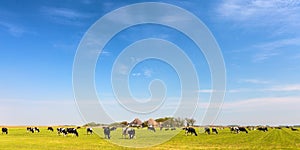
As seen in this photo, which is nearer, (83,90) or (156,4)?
(83,90)

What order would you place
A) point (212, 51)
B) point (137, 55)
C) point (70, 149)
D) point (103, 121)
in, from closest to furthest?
1. point (103, 121)
2. point (70, 149)
3. point (212, 51)
4. point (137, 55)

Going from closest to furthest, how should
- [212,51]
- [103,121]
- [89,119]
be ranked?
[89,119] < [103,121] < [212,51]

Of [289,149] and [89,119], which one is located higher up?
[89,119]

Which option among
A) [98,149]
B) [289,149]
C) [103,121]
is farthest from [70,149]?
[289,149]

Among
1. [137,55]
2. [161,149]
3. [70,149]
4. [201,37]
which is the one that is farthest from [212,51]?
[70,149]

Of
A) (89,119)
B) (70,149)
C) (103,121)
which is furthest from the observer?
(70,149)

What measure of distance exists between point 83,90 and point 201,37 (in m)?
10.1

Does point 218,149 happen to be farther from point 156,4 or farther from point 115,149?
point 156,4

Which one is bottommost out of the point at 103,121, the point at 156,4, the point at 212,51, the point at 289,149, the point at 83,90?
the point at 289,149

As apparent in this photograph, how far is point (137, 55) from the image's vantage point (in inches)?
1048

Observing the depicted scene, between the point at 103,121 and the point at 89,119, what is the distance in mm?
1410

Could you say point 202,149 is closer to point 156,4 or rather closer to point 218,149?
point 218,149

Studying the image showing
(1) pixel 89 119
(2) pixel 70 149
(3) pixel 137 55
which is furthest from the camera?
(3) pixel 137 55

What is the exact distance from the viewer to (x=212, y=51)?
933 inches
